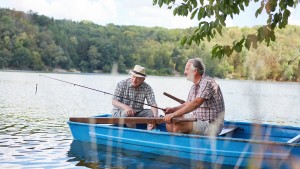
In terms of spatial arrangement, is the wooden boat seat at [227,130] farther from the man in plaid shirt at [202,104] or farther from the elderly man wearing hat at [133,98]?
the elderly man wearing hat at [133,98]

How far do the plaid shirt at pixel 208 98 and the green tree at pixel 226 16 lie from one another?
2226 mm

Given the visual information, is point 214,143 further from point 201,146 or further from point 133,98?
point 133,98

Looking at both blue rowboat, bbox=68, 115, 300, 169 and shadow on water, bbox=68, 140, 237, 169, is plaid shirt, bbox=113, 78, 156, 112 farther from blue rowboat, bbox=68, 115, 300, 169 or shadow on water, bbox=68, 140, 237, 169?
shadow on water, bbox=68, 140, 237, 169

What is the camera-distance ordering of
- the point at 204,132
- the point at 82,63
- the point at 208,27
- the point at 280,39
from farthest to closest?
1. the point at 82,63
2. the point at 204,132
3. the point at 280,39
4. the point at 208,27

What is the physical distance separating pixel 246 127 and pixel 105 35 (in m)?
89.9

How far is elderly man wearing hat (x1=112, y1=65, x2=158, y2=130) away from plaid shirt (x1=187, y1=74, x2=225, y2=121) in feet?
5.12

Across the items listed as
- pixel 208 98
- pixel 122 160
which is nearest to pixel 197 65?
pixel 208 98

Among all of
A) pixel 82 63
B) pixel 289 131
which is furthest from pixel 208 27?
pixel 82 63

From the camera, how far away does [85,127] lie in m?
9.20

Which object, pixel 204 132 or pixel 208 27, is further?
pixel 204 132

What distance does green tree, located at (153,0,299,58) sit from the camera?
3968mm

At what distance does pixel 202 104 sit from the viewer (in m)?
7.57

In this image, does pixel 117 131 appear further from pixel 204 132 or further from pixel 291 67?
pixel 291 67

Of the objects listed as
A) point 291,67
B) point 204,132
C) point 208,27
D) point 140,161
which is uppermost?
point 208,27
